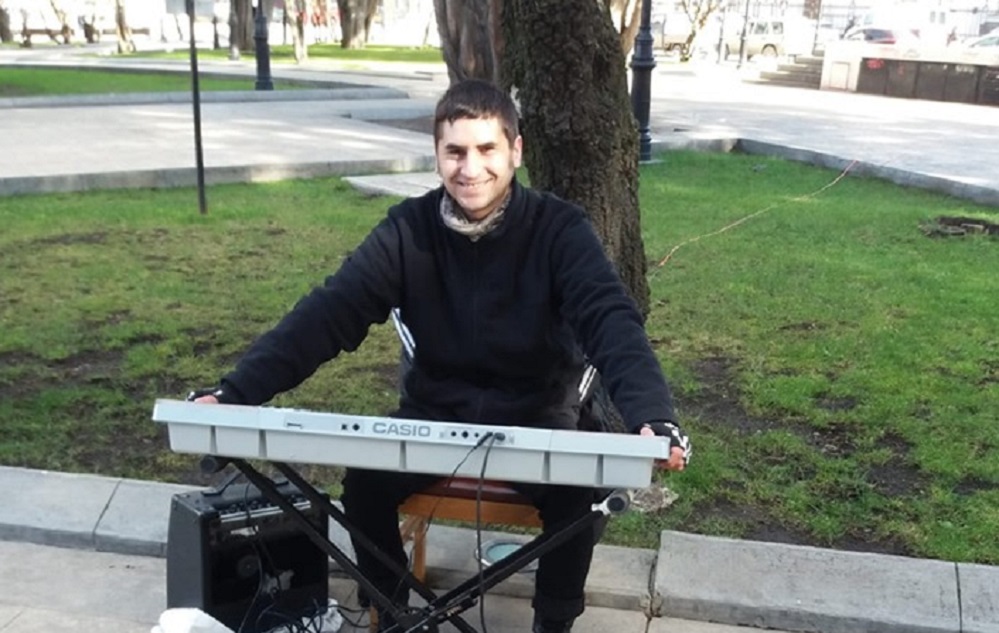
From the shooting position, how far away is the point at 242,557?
3.10m

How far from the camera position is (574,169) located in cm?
417

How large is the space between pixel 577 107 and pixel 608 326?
1.55m

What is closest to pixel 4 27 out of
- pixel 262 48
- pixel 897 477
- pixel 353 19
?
pixel 353 19

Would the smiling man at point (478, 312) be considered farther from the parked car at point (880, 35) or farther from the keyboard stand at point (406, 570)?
the parked car at point (880, 35)

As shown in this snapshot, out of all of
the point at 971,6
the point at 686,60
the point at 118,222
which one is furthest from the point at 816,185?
the point at 971,6

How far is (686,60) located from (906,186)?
101 feet

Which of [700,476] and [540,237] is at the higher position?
[540,237]

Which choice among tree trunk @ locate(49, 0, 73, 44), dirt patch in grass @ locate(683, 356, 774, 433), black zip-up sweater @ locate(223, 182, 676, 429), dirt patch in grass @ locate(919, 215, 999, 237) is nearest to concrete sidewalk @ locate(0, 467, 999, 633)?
black zip-up sweater @ locate(223, 182, 676, 429)

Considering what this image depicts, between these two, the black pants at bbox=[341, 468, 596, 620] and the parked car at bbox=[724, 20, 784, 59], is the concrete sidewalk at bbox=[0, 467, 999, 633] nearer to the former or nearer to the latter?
the black pants at bbox=[341, 468, 596, 620]

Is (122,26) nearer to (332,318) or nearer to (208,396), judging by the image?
(332,318)

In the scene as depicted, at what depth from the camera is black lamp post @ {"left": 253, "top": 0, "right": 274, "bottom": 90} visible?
63.3 feet

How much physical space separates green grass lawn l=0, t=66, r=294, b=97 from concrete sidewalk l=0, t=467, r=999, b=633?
1659 centimetres

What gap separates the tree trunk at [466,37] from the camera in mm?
13154

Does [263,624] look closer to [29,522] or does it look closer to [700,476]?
[29,522]
